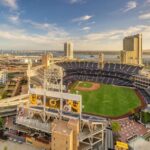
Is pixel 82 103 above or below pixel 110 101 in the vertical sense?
below

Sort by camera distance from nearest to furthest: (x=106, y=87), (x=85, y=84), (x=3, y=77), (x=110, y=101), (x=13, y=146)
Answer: (x=13, y=146) → (x=110, y=101) → (x=106, y=87) → (x=85, y=84) → (x=3, y=77)

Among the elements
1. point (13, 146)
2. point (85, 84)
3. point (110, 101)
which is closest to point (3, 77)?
point (85, 84)

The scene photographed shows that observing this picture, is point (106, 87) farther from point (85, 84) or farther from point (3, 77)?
point (3, 77)

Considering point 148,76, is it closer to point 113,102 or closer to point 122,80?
point 122,80

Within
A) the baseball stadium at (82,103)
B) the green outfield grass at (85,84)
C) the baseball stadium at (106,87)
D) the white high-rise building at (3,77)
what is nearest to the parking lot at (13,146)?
the baseball stadium at (82,103)

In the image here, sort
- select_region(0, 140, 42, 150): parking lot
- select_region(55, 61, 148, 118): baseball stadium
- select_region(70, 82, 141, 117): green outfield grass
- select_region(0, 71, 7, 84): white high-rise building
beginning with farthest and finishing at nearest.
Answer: select_region(0, 71, 7, 84): white high-rise building
select_region(55, 61, 148, 118): baseball stadium
select_region(70, 82, 141, 117): green outfield grass
select_region(0, 140, 42, 150): parking lot

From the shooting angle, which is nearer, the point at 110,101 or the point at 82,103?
the point at 82,103

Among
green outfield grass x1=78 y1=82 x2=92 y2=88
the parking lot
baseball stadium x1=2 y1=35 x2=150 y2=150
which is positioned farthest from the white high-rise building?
the parking lot

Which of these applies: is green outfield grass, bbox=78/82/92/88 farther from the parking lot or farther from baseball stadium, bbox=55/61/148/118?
the parking lot

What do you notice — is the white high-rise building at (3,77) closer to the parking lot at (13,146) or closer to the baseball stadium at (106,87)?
the baseball stadium at (106,87)

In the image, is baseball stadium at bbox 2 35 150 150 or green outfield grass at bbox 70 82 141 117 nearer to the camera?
baseball stadium at bbox 2 35 150 150
